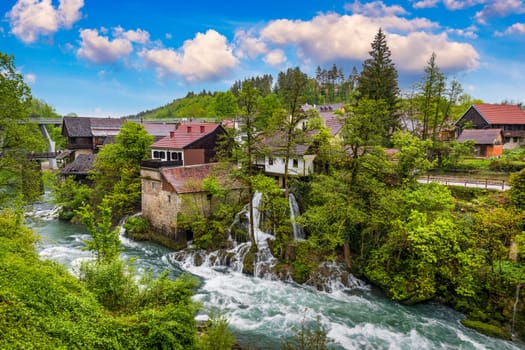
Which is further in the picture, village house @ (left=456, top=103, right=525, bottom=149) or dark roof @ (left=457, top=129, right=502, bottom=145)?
village house @ (left=456, top=103, right=525, bottom=149)

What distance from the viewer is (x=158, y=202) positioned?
3111cm

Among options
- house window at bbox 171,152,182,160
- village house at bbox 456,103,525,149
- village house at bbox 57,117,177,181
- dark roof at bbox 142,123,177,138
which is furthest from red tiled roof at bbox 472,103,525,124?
village house at bbox 57,117,177,181

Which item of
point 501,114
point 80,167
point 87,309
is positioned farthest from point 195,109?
point 87,309

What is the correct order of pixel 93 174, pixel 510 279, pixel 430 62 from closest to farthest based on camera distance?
pixel 510 279, pixel 430 62, pixel 93 174

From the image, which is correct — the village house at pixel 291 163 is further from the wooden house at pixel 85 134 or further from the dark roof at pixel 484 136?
the wooden house at pixel 85 134

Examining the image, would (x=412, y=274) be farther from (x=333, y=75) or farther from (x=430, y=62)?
(x=333, y=75)

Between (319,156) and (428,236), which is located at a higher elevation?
(319,156)

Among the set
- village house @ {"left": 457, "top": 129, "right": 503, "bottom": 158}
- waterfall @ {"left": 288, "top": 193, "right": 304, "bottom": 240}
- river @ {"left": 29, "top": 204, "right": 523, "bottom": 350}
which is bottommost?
river @ {"left": 29, "top": 204, "right": 523, "bottom": 350}

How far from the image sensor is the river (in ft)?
54.7

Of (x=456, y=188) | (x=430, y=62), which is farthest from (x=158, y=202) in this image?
(x=430, y=62)

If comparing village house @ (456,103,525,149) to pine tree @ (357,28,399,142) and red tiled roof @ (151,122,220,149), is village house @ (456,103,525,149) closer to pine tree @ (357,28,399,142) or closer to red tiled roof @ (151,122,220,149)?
pine tree @ (357,28,399,142)

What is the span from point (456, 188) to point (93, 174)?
37178 millimetres

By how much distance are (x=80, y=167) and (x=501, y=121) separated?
58.4 metres

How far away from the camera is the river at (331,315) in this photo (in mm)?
16688
